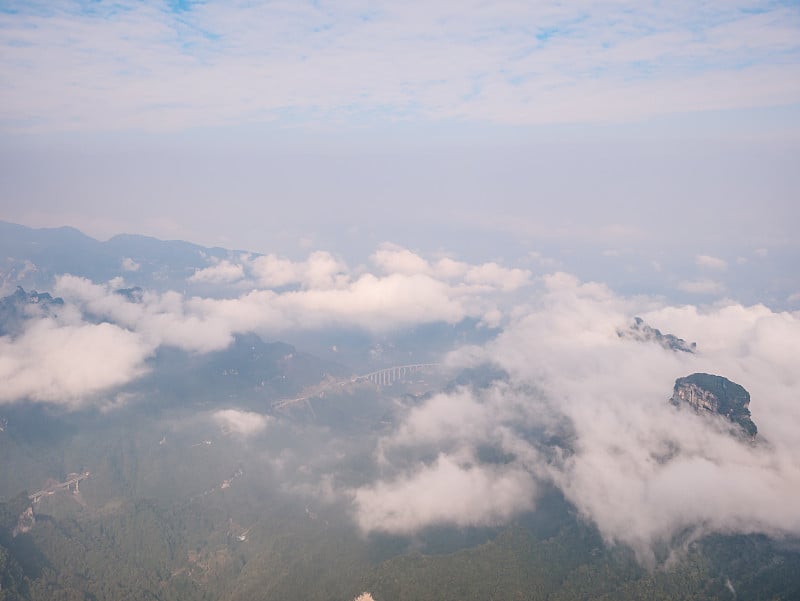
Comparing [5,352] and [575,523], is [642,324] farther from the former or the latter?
[5,352]

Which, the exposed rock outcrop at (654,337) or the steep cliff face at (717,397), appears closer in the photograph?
the steep cliff face at (717,397)

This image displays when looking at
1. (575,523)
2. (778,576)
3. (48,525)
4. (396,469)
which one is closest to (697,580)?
(778,576)

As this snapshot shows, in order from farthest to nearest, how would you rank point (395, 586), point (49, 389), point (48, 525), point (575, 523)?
point (49, 389) < point (48, 525) < point (575, 523) < point (395, 586)

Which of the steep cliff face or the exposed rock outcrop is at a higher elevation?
the steep cliff face

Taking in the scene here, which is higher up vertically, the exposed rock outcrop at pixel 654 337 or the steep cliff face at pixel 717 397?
the steep cliff face at pixel 717 397

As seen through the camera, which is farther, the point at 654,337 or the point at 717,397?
the point at 654,337

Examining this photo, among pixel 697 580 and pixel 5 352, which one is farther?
pixel 5 352

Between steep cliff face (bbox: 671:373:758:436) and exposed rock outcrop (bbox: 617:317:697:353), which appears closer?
steep cliff face (bbox: 671:373:758:436)

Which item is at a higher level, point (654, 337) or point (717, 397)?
point (717, 397)
